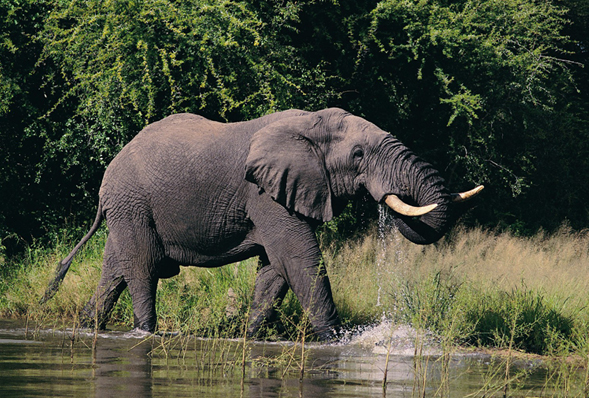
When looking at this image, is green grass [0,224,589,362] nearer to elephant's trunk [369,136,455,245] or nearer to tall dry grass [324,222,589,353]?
tall dry grass [324,222,589,353]

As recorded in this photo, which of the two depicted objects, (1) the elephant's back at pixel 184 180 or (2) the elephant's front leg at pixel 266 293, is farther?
(2) the elephant's front leg at pixel 266 293

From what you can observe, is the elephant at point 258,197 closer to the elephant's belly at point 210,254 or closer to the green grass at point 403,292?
the elephant's belly at point 210,254

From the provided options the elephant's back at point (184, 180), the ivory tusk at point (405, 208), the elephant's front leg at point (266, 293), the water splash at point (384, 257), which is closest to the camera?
the ivory tusk at point (405, 208)

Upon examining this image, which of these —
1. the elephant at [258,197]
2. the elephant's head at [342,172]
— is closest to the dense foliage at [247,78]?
the elephant at [258,197]

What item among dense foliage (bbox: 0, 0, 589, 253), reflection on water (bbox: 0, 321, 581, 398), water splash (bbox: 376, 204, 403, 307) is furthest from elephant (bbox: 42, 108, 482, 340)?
dense foliage (bbox: 0, 0, 589, 253)

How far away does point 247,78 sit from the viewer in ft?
41.1

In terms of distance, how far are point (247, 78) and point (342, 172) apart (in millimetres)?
4618

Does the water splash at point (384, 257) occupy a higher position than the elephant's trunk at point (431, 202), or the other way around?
the elephant's trunk at point (431, 202)

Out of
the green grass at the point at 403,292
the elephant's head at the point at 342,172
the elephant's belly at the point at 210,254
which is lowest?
the green grass at the point at 403,292

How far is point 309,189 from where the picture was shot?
323 inches

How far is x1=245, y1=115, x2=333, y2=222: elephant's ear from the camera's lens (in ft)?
26.9

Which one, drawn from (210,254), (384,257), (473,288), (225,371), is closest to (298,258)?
(210,254)

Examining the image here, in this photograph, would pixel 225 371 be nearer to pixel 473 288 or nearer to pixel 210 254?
pixel 210 254

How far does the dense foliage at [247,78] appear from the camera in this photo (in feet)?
39.4
